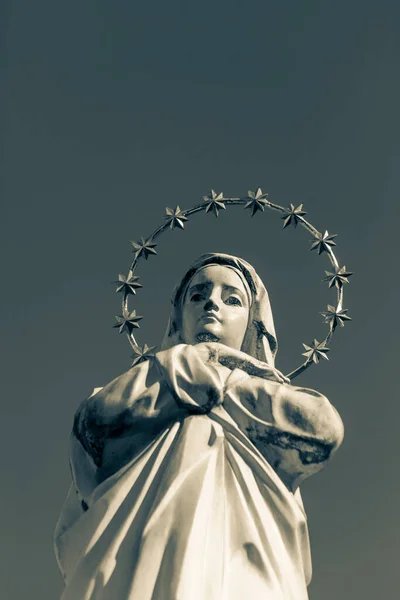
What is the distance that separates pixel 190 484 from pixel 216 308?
1.92 metres

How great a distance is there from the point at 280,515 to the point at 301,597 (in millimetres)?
517

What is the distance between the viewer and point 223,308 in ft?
26.4

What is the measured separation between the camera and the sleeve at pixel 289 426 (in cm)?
675

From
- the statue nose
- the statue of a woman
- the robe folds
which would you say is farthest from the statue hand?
the statue nose

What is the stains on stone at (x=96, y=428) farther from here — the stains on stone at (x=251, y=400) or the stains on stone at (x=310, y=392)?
the stains on stone at (x=310, y=392)

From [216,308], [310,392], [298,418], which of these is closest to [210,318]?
[216,308]

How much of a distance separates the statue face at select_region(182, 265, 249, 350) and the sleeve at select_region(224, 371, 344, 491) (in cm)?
104

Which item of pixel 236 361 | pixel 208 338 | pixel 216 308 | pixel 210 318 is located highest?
pixel 216 308

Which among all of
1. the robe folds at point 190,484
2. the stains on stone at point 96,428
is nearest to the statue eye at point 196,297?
the robe folds at point 190,484

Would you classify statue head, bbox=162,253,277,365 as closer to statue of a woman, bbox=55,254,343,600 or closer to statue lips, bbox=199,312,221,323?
statue lips, bbox=199,312,221,323

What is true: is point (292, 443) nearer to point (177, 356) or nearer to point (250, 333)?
point (177, 356)

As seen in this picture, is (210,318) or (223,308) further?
(223,308)

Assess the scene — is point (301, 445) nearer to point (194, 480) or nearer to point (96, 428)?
point (194, 480)

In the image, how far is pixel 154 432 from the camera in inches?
273
